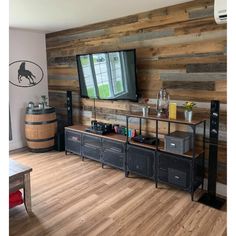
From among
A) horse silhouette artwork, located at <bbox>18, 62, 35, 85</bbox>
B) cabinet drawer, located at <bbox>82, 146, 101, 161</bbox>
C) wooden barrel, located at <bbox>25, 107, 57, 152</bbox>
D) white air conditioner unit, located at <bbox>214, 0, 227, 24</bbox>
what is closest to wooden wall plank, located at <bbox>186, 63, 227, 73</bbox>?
white air conditioner unit, located at <bbox>214, 0, 227, 24</bbox>

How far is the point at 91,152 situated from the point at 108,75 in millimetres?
1265

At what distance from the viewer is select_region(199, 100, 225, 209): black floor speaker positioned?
2621mm

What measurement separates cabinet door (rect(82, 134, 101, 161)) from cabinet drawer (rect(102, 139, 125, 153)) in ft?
0.43

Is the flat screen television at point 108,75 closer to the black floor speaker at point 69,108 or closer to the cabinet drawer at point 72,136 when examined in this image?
the black floor speaker at point 69,108

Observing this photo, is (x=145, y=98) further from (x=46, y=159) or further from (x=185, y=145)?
(x=46, y=159)

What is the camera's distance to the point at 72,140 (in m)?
4.21

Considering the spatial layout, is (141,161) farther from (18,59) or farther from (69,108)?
(18,59)

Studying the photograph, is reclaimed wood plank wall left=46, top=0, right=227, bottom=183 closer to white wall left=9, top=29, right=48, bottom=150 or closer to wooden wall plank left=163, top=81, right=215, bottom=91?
wooden wall plank left=163, top=81, right=215, bottom=91

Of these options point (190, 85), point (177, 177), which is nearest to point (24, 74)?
point (190, 85)

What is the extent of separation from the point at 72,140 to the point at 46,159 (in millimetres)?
548

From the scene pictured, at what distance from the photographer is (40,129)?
436 cm

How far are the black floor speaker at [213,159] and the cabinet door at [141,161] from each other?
27.8 inches

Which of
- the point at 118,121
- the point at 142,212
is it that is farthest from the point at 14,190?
the point at 118,121

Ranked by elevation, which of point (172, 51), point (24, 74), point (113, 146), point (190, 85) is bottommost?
point (113, 146)
